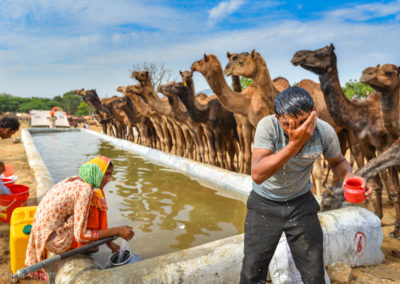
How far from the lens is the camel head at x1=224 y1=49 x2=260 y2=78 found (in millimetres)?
5830

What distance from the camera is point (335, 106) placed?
15.8 ft

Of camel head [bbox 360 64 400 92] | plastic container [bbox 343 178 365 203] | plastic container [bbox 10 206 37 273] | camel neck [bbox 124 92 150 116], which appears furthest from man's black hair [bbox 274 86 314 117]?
camel neck [bbox 124 92 150 116]

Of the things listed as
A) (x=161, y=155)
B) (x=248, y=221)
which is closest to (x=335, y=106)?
(x=248, y=221)

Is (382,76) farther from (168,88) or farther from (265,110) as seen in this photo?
(168,88)

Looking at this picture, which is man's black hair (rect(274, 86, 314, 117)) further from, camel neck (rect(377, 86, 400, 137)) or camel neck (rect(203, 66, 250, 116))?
camel neck (rect(203, 66, 250, 116))

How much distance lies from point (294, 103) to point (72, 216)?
7.26ft

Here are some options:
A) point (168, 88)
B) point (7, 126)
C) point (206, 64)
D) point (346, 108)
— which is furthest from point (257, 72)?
point (7, 126)

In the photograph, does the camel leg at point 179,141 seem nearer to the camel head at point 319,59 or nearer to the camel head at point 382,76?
the camel head at point 319,59

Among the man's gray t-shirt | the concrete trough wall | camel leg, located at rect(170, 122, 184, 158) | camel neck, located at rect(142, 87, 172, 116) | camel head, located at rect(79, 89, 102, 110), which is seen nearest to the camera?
the man's gray t-shirt

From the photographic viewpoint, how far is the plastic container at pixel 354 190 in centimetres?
187

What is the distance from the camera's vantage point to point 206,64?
680 cm

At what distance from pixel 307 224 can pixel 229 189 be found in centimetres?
403

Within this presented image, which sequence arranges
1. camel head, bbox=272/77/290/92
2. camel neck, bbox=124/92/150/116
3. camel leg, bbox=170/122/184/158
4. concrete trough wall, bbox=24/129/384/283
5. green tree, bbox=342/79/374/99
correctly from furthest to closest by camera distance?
green tree, bbox=342/79/374/99 → camel neck, bbox=124/92/150/116 → camel leg, bbox=170/122/184/158 → camel head, bbox=272/77/290/92 → concrete trough wall, bbox=24/129/384/283

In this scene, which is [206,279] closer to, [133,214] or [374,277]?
[374,277]
